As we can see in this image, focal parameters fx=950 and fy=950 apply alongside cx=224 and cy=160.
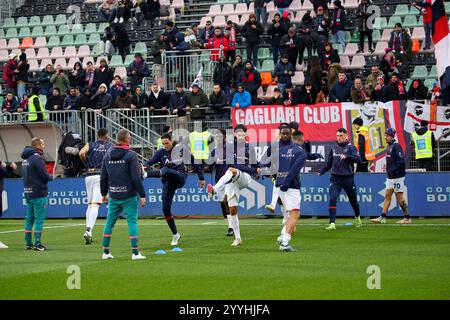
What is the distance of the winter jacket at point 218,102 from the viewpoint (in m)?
31.2

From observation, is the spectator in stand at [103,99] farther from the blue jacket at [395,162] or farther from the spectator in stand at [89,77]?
the blue jacket at [395,162]

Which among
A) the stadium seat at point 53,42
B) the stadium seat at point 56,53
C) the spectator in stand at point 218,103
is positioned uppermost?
the stadium seat at point 53,42

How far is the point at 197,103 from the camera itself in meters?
31.5

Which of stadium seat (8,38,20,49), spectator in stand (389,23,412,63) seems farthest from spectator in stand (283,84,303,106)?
stadium seat (8,38,20,49)

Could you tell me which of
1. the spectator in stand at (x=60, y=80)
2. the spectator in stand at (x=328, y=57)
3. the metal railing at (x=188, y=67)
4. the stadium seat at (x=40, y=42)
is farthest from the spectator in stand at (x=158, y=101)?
the stadium seat at (x=40, y=42)

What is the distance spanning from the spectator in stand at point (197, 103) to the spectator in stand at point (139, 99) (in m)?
1.58

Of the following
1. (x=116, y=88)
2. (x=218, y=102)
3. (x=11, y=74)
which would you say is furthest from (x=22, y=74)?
(x=218, y=102)

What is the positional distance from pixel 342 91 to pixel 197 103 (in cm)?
493

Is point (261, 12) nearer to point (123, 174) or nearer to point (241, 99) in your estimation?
point (241, 99)

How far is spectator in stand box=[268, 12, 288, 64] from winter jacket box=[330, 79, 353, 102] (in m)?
4.93

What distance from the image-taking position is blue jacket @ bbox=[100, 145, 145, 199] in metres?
17.4

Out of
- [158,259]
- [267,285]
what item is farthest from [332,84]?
[267,285]

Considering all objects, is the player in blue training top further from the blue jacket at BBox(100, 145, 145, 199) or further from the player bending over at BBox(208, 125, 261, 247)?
the blue jacket at BBox(100, 145, 145, 199)
